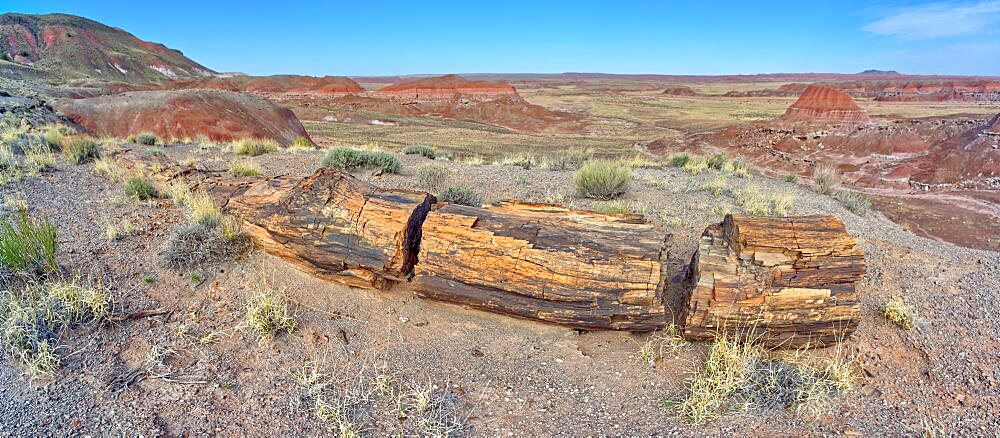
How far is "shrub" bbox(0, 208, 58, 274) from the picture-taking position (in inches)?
157

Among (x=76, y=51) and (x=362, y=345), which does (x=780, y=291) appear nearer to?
(x=362, y=345)

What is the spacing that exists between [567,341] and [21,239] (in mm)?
4574

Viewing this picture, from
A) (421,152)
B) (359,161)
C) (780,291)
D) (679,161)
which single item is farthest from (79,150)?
(679,161)

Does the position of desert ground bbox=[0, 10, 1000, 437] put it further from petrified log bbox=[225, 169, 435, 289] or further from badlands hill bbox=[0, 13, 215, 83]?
badlands hill bbox=[0, 13, 215, 83]

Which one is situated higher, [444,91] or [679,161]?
[444,91]

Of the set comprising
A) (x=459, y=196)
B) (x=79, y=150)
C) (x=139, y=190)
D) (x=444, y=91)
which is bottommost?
(x=459, y=196)

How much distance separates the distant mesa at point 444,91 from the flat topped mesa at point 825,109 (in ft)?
101

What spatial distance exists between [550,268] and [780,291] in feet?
5.59

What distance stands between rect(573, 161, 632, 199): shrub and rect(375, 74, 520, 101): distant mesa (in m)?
49.0

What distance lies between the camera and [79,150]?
852 cm

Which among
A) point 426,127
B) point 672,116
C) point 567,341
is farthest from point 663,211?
point 672,116

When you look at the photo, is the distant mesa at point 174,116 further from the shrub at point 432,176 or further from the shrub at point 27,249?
the shrub at point 27,249

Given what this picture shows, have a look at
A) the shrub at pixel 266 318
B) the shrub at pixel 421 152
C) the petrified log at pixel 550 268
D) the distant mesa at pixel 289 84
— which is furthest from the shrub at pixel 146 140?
the distant mesa at pixel 289 84

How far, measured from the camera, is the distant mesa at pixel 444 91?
5769cm
